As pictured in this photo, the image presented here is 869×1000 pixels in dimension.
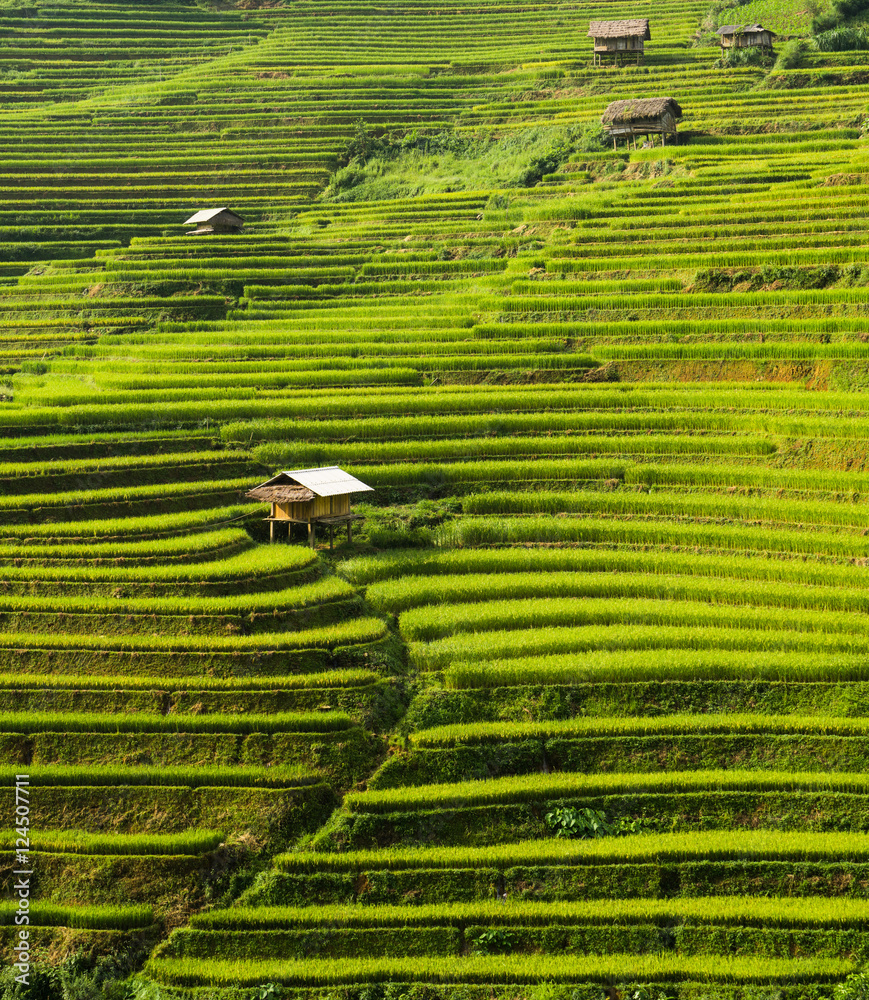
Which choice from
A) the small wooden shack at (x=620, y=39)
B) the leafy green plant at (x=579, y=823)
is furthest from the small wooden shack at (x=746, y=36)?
the leafy green plant at (x=579, y=823)

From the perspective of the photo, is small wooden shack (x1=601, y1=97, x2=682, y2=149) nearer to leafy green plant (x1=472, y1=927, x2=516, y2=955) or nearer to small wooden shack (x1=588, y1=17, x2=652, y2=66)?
small wooden shack (x1=588, y1=17, x2=652, y2=66)

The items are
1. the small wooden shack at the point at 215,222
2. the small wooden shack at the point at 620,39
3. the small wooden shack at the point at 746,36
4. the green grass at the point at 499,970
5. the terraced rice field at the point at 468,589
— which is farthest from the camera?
the small wooden shack at the point at 620,39

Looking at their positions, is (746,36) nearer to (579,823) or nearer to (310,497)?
(310,497)

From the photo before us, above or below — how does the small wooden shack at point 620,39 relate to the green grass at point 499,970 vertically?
above

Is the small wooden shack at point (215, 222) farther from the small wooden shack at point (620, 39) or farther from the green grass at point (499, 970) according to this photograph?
the green grass at point (499, 970)

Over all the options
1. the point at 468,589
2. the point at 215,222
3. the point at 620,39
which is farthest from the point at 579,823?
the point at 620,39

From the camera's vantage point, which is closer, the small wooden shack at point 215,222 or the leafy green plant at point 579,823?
the leafy green plant at point 579,823
